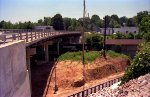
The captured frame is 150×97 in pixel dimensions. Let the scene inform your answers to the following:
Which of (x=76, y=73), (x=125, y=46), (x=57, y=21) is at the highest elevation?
(x=57, y=21)

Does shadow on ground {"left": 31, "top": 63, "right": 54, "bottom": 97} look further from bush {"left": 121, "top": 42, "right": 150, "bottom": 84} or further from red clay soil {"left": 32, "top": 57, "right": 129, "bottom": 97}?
bush {"left": 121, "top": 42, "right": 150, "bottom": 84}

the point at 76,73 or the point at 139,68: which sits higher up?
the point at 139,68

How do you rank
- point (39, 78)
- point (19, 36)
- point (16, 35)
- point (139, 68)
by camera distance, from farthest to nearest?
point (39, 78)
point (16, 35)
point (19, 36)
point (139, 68)

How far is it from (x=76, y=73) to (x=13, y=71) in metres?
32.2

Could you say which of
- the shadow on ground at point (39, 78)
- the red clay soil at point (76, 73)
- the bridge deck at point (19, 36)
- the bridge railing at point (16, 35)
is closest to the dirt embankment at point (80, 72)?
the red clay soil at point (76, 73)

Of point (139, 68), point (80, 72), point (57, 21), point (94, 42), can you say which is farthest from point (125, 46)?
point (57, 21)

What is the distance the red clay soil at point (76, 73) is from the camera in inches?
1660

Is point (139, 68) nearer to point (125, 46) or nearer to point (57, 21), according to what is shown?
point (125, 46)

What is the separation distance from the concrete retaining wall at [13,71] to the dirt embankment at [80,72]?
697 inches

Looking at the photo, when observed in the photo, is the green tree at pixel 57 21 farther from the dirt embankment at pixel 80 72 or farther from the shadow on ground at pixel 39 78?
the dirt embankment at pixel 80 72

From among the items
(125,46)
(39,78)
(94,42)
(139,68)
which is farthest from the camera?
(94,42)

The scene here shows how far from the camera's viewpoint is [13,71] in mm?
17750

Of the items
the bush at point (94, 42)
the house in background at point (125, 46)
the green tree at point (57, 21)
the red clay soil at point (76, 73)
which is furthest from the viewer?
the green tree at point (57, 21)

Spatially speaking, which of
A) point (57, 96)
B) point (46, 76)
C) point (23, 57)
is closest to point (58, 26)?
point (46, 76)
